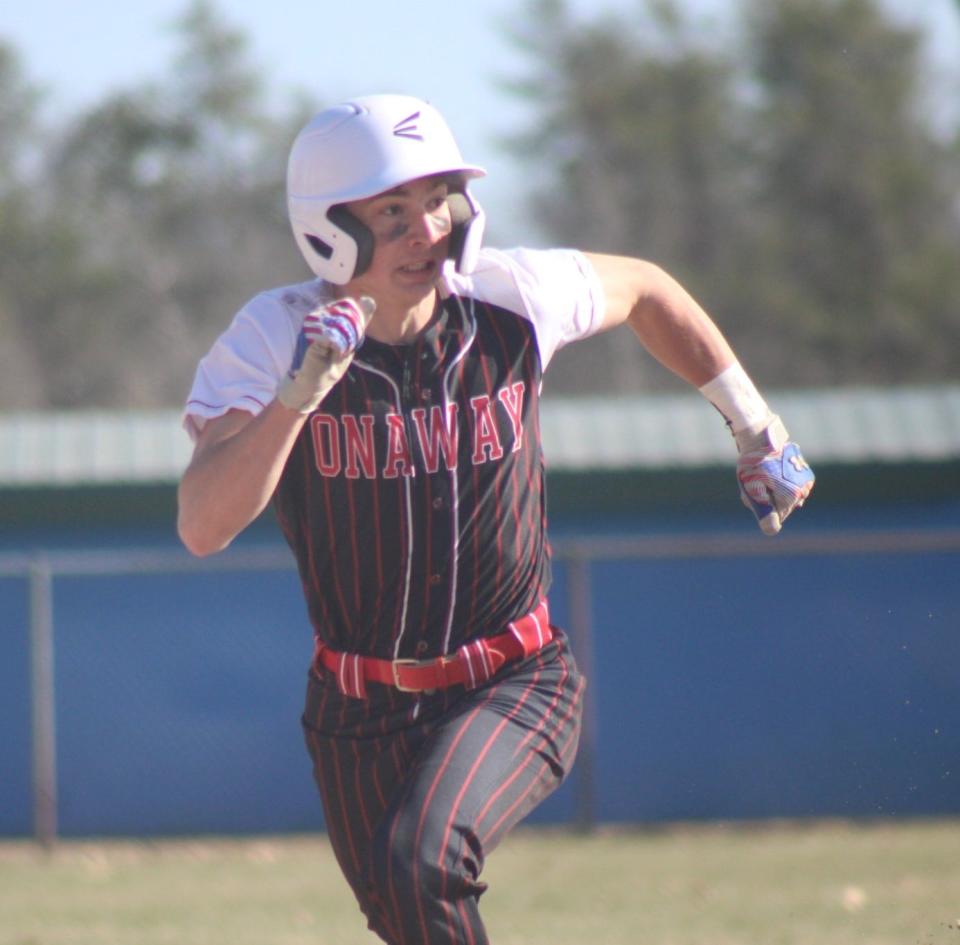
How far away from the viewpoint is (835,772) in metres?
10.9

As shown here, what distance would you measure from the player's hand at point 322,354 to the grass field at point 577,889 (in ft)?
13.3

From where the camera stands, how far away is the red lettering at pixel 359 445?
389 cm

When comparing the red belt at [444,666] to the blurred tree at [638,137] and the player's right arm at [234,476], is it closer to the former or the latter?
the player's right arm at [234,476]

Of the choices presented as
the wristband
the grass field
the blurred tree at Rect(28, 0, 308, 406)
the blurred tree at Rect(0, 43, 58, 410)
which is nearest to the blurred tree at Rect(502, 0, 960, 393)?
the blurred tree at Rect(28, 0, 308, 406)

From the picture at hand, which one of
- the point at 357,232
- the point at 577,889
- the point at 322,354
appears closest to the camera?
the point at 322,354

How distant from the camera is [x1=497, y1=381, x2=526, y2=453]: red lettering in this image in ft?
13.1

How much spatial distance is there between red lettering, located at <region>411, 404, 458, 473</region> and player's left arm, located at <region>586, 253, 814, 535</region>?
55 cm

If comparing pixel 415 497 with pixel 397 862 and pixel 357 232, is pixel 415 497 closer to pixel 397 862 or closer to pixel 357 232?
pixel 357 232

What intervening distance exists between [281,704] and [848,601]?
3.73 metres

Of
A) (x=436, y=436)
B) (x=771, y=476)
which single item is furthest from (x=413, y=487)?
(x=771, y=476)

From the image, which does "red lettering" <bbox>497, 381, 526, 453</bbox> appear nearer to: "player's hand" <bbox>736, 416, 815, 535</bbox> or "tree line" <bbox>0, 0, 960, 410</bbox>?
"player's hand" <bbox>736, 416, 815, 535</bbox>

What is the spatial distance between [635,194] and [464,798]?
33.5 metres

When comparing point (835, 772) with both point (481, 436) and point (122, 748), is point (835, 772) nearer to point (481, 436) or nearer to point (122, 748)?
point (122, 748)

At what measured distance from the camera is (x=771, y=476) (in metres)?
4.27
